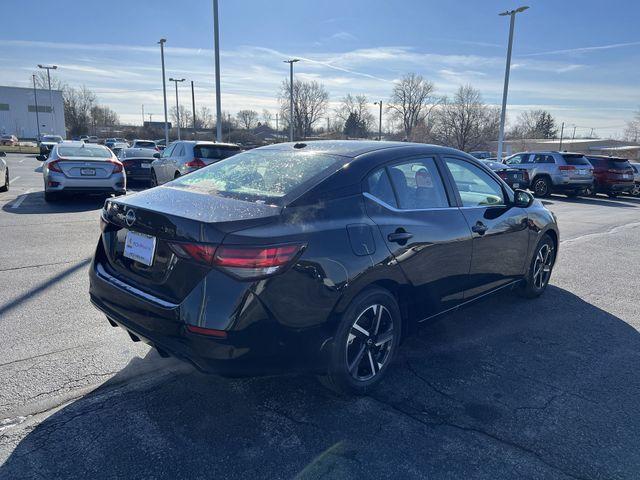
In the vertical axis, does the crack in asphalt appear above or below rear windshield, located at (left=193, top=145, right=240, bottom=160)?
below

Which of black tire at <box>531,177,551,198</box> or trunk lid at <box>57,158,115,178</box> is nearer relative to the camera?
trunk lid at <box>57,158,115,178</box>

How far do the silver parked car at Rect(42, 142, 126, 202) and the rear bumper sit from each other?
8.76m

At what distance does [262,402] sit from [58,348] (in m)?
1.75

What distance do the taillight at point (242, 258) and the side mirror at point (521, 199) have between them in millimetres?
2973

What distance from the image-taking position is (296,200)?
2.76m

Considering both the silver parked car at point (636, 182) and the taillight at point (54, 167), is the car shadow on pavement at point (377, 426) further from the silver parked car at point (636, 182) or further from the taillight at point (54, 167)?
the silver parked car at point (636, 182)

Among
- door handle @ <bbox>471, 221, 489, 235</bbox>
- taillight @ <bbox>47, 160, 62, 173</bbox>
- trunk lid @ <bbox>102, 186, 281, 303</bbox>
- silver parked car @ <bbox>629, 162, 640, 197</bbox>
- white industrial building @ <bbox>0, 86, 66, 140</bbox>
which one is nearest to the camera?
trunk lid @ <bbox>102, 186, 281, 303</bbox>

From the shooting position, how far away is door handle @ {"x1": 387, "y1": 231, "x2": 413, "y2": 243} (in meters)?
3.08

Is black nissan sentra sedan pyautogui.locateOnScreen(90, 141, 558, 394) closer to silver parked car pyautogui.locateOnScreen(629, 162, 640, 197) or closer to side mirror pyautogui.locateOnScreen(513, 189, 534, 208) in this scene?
side mirror pyautogui.locateOnScreen(513, 189, 534, 208)

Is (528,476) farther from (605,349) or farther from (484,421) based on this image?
(605,349)

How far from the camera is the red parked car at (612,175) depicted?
749 inches

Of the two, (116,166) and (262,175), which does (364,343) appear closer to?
(262,175)

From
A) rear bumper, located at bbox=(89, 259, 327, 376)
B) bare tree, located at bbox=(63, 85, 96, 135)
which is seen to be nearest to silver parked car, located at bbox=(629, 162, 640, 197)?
rear bumper, located at bbox=(89, 259, 327, 376)

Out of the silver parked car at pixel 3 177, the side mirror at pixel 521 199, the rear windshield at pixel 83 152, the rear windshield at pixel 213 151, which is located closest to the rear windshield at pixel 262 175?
the side mirror at pixel 521 199
